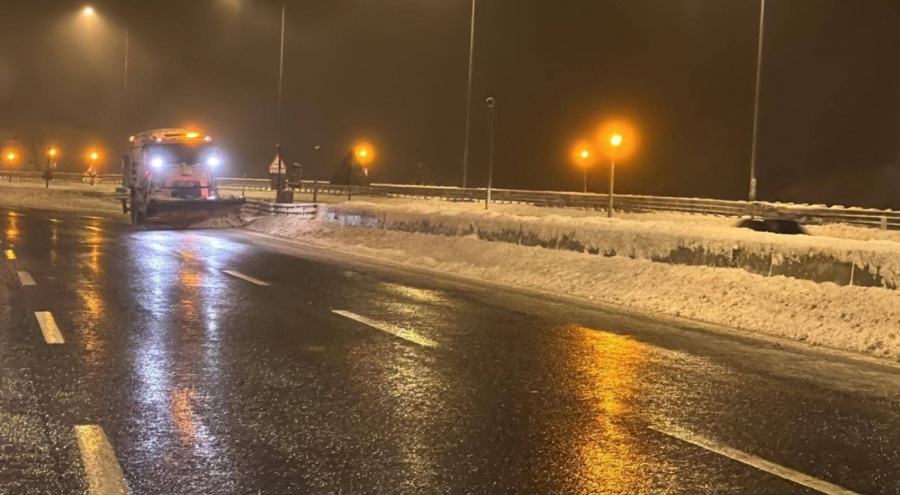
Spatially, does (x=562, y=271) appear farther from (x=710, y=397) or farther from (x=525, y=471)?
(x=525, y=471)

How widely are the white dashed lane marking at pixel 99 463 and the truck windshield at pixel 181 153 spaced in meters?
24.9

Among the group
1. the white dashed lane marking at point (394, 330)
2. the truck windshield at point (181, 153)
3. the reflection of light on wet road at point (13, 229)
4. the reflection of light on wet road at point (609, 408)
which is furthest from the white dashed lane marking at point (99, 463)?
the truck windshield at point (181, 153)

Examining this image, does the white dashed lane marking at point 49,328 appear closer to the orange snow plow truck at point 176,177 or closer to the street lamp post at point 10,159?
the orange snow plow truck at point 176,177

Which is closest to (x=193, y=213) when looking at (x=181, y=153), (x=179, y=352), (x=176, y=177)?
(x=176, y=177)

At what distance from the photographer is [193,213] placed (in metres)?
30.5

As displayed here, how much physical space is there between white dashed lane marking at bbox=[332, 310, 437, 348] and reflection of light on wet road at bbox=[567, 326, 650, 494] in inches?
67.1

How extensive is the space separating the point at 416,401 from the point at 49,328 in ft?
18.0

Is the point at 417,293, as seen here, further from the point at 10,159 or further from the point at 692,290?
the point at 10,159

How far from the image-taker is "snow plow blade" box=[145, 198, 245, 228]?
2977cm

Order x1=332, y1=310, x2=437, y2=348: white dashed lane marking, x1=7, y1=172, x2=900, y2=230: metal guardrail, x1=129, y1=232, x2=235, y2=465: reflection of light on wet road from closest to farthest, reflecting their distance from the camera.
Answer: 1. x1=129, y1=232, x2=235, y2=465: reflection of light on wet road
2. x1=332, y1=310, x2=437, y2=348: white dashed lane marking
3. x1=7, y1=172, x2=900, y2=230: metal guardrail

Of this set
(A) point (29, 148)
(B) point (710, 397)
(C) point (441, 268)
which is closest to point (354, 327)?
(B) point (710, 397)

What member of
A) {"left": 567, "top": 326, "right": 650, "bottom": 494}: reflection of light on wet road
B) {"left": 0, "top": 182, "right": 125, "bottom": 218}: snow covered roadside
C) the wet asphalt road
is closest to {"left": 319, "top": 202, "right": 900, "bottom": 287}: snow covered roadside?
the wet asphalt road

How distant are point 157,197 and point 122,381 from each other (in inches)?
917

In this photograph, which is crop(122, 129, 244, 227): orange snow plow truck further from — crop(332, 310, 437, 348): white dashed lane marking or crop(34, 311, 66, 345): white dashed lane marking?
crop(332, 310, 437, 348): white dashed lane marking
